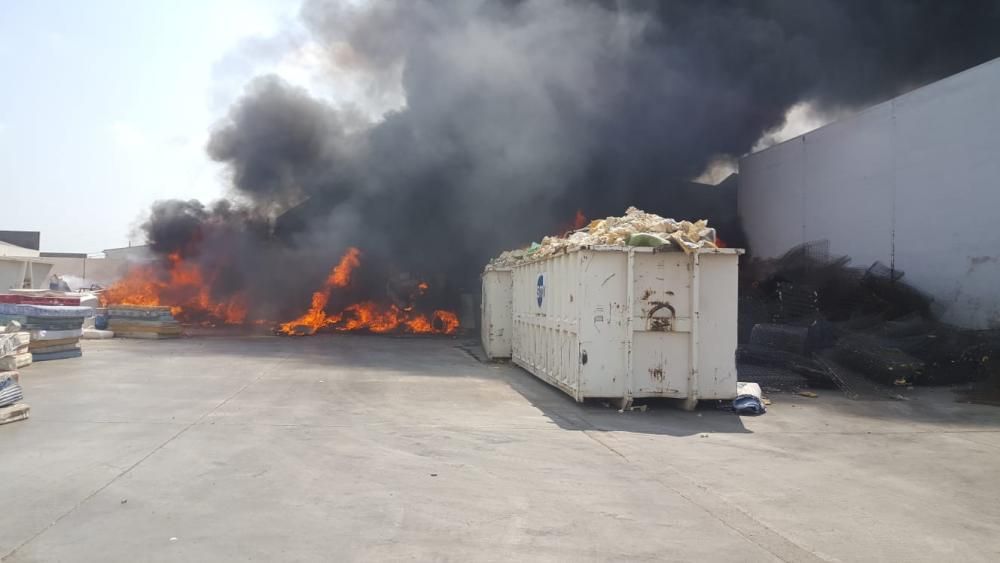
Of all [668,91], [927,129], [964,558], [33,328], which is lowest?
[964,558]

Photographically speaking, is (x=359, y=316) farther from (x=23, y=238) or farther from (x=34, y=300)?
(x=23, y=238)

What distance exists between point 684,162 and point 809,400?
14.9 metres

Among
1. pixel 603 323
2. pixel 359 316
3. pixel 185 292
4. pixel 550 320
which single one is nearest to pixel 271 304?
pixel 185 292

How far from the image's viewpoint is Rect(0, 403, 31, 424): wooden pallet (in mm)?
7175

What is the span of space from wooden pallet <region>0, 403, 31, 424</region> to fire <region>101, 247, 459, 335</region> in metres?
15.9

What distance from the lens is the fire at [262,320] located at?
→ 23688mm

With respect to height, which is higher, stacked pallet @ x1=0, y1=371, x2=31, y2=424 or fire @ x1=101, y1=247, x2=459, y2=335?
fire @ x1=101, y1=247, x2=459, y2=335

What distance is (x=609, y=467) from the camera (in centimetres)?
604

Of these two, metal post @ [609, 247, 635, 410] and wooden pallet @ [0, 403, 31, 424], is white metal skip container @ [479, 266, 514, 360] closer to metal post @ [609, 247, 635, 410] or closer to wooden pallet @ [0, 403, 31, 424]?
metal post @ [609, 247, 635, 410]

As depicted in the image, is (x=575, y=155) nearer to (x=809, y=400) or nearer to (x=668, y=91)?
(x=668, y=91)

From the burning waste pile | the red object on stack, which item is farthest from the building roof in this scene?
the red object on stack

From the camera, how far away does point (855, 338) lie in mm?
12164

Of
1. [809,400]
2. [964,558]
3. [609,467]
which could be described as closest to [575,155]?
[809,400]

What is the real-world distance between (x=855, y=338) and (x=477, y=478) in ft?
30.4
